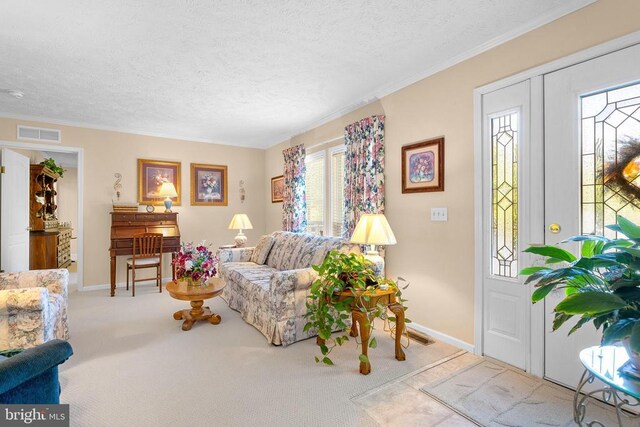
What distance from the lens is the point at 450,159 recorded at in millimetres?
2738

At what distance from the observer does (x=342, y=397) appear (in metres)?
1.96

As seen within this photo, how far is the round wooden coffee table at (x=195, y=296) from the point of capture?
298 centimetres

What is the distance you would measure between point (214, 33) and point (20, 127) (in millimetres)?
3953

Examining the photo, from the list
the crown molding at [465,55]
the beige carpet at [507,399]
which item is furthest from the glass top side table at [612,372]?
the crown molding at [465,55]

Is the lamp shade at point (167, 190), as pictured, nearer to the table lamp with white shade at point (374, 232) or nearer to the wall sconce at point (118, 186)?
the wall sconce at point (118, 186)

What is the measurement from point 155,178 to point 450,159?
470cm

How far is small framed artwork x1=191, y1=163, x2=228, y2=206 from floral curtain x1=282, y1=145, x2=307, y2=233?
57.7 inches

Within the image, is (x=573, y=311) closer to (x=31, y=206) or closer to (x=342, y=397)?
(x=342, y=397)

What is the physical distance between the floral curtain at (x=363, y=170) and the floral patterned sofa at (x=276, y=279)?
1.62 feet

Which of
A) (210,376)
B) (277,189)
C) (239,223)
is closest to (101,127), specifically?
(239,223)

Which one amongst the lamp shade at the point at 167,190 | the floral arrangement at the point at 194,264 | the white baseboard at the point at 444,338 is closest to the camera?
the white baseboard at the point at 444,338

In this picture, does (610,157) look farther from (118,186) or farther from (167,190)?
(118,186)

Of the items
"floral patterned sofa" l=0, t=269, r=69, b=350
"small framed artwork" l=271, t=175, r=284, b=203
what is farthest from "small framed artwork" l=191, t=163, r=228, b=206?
"floral patterned sofa" l=0, t=269, r=69, b=350

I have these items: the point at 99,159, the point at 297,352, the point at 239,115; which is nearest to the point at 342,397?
the point at 297,352
